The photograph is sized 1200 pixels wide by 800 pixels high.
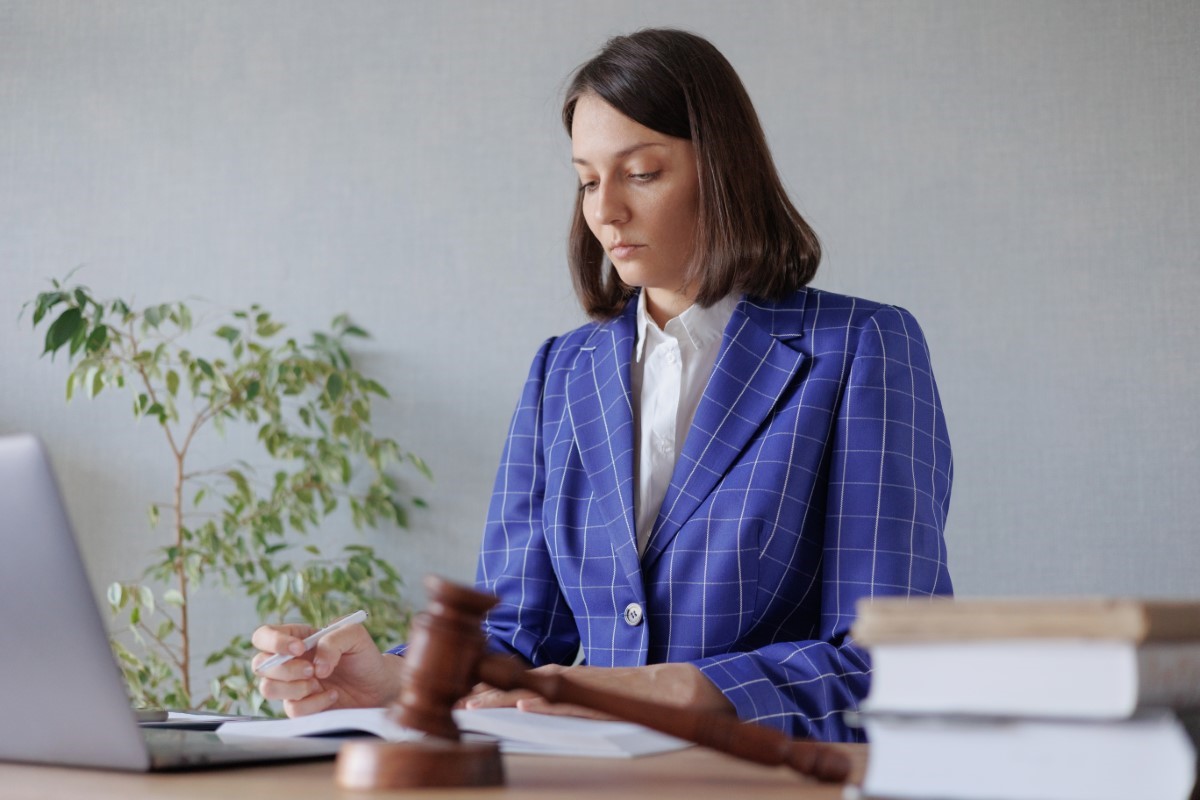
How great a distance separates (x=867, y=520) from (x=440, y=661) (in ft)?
2.73

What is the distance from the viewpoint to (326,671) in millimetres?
1176

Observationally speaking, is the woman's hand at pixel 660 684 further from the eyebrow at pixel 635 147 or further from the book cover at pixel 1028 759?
the eyebrow at pixel 635 147

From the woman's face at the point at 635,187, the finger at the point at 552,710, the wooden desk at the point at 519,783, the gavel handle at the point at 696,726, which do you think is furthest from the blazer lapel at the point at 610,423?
the gavel handle at the point at 696,726

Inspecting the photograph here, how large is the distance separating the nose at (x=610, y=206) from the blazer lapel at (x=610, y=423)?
7.5 inches

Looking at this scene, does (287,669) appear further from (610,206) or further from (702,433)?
(610,206)

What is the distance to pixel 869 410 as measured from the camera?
1439mm

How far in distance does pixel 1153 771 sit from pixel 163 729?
2.49 ft

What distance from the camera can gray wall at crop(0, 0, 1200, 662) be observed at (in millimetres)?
2629

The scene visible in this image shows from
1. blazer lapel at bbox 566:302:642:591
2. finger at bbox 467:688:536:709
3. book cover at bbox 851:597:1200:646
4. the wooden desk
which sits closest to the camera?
book cover at bbox 851:597:1200:646

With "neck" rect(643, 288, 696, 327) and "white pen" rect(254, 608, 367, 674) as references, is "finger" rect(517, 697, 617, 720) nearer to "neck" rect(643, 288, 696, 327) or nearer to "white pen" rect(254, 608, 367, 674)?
"white pen" rect(254, 608, 367, 674)

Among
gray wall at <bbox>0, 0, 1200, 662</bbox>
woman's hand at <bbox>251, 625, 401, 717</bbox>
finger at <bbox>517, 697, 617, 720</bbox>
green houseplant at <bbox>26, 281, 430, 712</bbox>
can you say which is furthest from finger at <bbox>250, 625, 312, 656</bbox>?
gray wall at <bbox>0, 0, 1200, 662</bbox>

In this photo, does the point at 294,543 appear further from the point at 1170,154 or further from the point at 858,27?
the point at 1170,154

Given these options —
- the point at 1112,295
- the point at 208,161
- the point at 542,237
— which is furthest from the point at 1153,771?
the point at 208,161

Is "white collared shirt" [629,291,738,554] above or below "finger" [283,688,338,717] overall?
above
